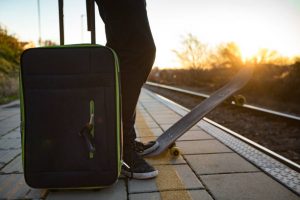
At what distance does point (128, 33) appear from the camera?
2.15 m

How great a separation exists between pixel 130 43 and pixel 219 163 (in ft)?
4.08

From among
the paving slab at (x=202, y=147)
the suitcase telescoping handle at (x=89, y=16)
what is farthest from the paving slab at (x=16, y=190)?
the paving slab at (x=202, y=147)

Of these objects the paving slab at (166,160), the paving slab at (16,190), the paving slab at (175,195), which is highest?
the paving slab at (166,160)

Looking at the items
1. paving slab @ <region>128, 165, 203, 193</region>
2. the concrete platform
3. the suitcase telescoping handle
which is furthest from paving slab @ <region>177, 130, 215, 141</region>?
the suitcase telescoping handle

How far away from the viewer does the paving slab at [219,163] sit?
241cm

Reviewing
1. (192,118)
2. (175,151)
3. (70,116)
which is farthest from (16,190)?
(192,118)

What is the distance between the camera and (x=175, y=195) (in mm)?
1959

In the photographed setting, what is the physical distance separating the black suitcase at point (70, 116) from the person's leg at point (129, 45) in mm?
349

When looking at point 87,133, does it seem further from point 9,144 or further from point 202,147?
point 9,144

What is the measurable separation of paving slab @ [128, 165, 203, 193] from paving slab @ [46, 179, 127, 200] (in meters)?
0.08

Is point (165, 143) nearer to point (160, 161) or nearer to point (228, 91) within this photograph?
point (160, 161)

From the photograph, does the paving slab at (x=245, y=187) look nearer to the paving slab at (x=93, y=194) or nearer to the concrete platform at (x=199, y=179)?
the concrete platform at (x=199, y=179)

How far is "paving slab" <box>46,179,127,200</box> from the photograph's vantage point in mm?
1938

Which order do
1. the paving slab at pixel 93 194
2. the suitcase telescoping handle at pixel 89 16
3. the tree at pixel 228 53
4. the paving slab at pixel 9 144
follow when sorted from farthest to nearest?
the tree at pixel 228 53 → the paving slab at pixel 9 144 → the suitcase telescoping handle at pixel 89 16 → the paving slab at pixel 93 194
